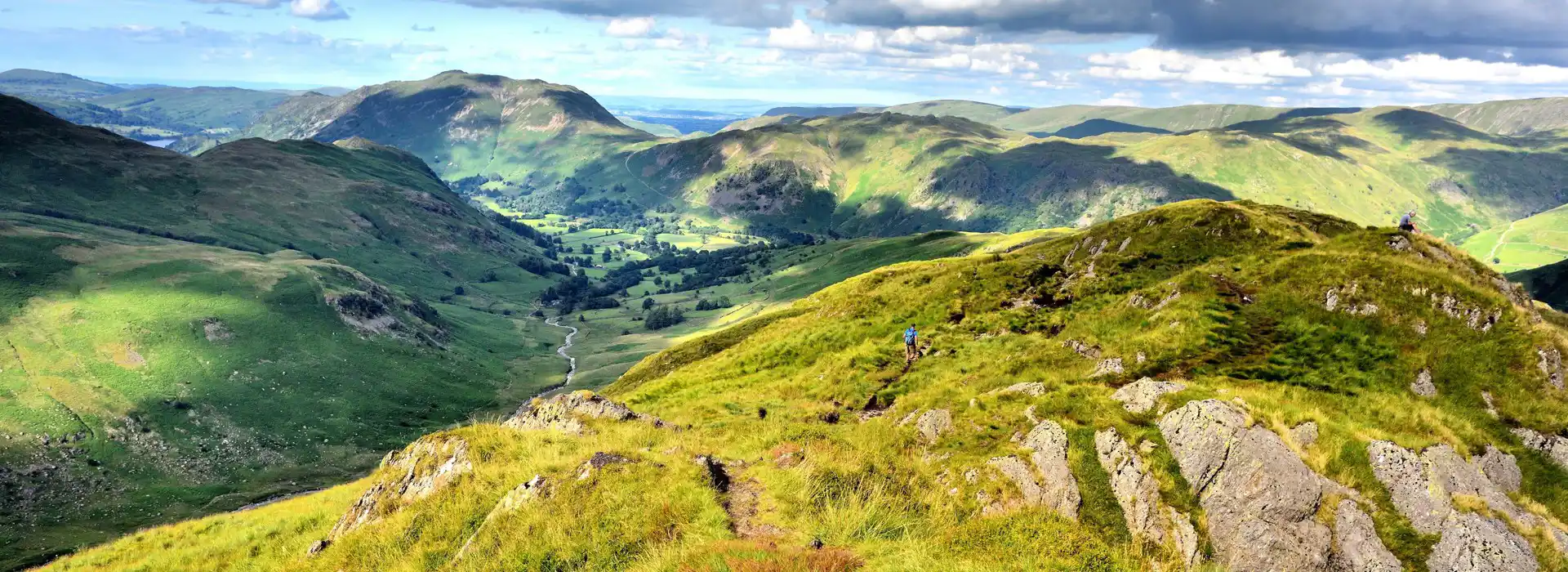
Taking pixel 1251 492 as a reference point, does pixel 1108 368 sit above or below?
below

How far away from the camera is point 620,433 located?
29031 millimetres

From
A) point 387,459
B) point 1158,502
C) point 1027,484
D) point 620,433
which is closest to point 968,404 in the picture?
point 1027,484

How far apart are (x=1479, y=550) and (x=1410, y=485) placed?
6.37 ft

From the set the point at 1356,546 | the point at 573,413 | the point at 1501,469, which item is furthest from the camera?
the point at 573,413

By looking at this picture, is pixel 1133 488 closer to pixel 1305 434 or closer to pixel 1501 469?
pixel 1305 434

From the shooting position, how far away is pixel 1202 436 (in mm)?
20266

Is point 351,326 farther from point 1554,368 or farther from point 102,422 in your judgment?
point 1554,368

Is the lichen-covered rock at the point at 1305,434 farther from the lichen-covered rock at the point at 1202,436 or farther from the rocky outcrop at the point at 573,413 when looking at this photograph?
the rocky outcrop at the point at 573,413

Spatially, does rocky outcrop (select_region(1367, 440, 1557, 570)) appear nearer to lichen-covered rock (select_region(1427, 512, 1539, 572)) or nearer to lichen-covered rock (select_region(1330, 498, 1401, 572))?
lichen-covered rock (select_region(1427, 512, 1539, 572))

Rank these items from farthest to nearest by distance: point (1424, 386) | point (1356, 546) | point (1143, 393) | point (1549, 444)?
1. point (1424, 386)
2. point (1143, 393)
3. point (1549, 444)
4. point (1356, 546)

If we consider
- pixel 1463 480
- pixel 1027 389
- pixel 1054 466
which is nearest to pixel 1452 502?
pixel 1463 480

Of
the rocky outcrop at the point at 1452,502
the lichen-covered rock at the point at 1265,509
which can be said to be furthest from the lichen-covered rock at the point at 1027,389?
the rocky outcrop at the point at 1452,502

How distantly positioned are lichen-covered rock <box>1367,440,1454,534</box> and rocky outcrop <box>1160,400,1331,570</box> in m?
1.99

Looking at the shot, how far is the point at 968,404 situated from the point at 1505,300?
76.1 feet
